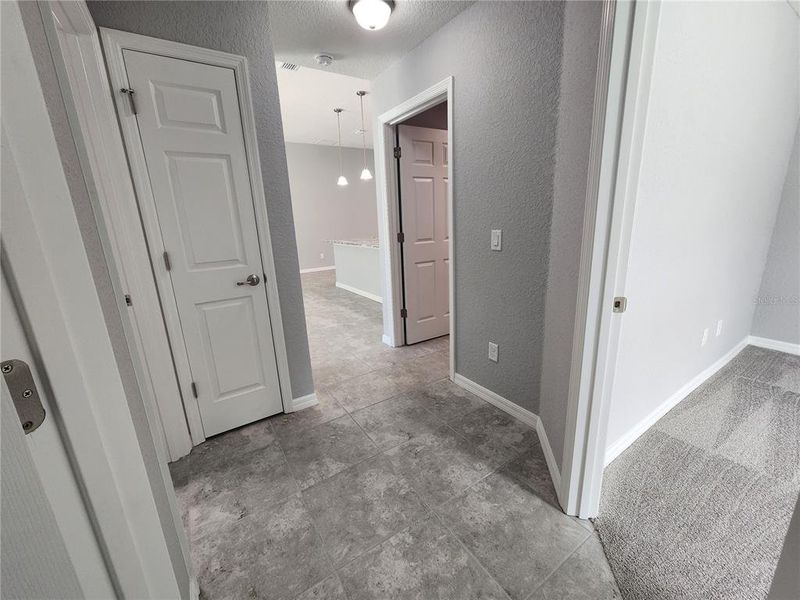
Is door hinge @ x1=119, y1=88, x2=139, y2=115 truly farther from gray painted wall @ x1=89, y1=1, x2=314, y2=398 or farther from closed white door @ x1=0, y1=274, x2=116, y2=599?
closed white door @ x1=0, y1=274, x2=116, y2=599

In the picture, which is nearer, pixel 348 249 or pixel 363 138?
pixel 348 249

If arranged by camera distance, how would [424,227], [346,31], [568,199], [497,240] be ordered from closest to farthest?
[568,199] < [497,240] < [346,31] < [424,227]

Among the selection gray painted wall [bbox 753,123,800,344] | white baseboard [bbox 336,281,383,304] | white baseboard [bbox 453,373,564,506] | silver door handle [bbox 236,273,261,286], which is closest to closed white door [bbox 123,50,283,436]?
silver door handle [bbox 236,273,261,286]

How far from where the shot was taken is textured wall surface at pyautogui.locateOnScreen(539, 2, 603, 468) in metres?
1.21

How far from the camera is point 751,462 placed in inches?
64.5

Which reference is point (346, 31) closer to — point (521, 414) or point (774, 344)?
point (521, 414)

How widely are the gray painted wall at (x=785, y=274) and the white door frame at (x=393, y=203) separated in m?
2.70

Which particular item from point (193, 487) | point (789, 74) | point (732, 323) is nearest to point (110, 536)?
point (193, 487)

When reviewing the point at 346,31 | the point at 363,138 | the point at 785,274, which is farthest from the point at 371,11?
the point at 363,138

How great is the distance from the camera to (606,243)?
1076 mm

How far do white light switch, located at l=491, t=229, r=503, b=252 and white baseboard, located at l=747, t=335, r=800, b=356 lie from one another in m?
2.75

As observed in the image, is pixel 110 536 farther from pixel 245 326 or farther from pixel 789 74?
pixel 789 74

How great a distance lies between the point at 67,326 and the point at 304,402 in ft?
6.05

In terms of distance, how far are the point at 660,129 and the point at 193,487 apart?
2592mm
